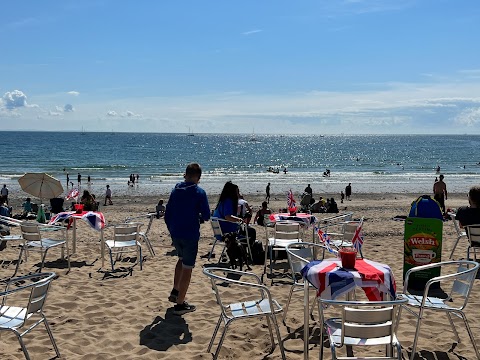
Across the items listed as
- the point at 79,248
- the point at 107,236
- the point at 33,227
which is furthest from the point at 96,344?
the point at 107,236

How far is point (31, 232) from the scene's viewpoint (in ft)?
22.8

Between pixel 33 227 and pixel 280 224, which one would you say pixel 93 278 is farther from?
pixel 280 224

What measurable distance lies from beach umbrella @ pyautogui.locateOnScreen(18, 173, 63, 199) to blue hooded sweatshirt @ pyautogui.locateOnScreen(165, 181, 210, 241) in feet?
23.0

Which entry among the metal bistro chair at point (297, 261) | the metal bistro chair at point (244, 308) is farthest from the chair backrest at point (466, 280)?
the metal bistro chair at point (244, 308)

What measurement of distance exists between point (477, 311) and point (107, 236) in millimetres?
7885

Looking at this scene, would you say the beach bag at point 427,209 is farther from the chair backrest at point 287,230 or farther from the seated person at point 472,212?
the chair backrest at point 287,230

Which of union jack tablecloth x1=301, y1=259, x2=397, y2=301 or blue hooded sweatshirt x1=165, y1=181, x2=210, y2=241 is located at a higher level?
blue hooded sweatshirt x1=165, y1=181, x2=210, y2=241

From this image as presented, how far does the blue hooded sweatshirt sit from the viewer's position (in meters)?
5.21

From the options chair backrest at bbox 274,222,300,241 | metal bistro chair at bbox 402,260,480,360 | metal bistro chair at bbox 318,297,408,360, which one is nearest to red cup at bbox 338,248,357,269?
metal bistro chair at bbox 402,260,480,360

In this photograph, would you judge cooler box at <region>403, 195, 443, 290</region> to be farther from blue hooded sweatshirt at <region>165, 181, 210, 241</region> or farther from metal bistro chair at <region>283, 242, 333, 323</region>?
blue hooded sweatshirt at <region>165, 181, 210, 241</region>

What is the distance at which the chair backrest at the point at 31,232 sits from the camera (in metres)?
6.88

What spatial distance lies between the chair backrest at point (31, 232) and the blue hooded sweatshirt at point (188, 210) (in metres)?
2.70

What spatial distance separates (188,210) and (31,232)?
9.84 feet

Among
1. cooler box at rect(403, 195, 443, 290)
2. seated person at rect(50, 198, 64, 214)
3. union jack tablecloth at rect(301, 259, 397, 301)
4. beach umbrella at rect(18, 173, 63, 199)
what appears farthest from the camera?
seated person at rect(50, 198, 64, 214)
